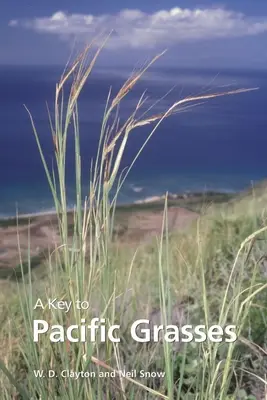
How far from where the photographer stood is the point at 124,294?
1408 mm

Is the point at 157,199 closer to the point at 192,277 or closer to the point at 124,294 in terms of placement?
the point at 192,277

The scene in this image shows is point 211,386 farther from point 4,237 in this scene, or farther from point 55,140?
point 4,237

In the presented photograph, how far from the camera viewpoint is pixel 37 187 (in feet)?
5.17

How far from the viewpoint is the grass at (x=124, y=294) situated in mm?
1199

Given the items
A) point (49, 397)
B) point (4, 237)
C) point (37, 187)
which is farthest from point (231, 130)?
point (49, 397)

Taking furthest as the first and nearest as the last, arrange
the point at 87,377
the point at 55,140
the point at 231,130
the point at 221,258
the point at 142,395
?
the point at 221,258, the point at 231,130, the point at 142,395, the point at 87,377, the point at 55,140

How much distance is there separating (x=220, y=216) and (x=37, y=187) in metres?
0.53

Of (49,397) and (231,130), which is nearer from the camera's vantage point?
(49,397)

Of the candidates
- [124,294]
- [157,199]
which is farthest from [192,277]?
[124,294]

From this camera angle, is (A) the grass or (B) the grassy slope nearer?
(A) the grass

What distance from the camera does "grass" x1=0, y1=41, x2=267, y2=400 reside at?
3.93 feet

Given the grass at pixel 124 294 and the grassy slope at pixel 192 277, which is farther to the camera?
the grassy slope at pixel 192 277

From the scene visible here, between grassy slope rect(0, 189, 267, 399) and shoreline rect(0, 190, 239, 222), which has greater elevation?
shoreline rect(0, 190, 239, 222)

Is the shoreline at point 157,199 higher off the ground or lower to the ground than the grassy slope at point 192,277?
higher
